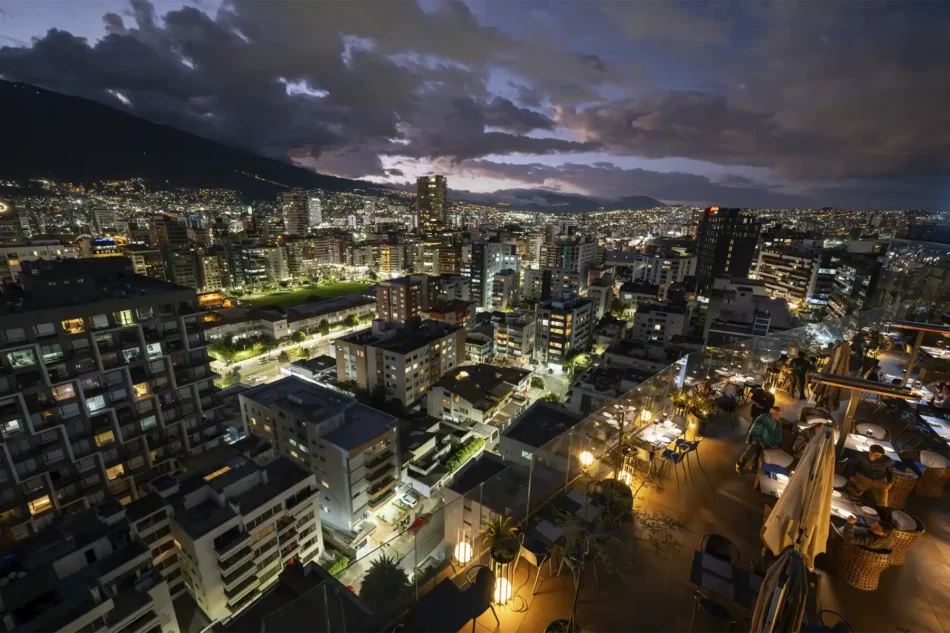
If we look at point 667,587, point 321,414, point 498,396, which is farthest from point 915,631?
point 498,396

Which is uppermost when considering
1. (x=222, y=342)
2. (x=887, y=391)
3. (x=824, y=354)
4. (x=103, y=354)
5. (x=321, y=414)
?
(x=887, y=391)

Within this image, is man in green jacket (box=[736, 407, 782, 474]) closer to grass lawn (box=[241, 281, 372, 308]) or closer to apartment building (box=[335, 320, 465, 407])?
apartment building (box=[335, 320, 465, 407])

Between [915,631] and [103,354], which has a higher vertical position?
[915,631]

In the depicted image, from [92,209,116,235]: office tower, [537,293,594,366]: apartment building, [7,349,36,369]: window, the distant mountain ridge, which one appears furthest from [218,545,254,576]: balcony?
the distant mountain ridge

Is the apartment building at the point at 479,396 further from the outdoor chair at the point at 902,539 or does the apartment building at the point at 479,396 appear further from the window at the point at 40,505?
the outdoor chair at the point at 902,539

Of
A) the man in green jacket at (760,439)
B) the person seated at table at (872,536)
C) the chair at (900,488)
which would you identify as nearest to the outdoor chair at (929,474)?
the chair at (900,488)

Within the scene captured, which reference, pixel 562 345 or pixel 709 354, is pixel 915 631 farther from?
pixel 562 345

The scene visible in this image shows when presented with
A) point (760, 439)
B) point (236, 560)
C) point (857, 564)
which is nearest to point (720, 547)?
point (857, 564)
